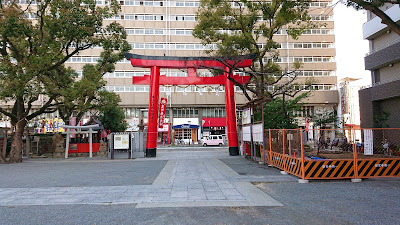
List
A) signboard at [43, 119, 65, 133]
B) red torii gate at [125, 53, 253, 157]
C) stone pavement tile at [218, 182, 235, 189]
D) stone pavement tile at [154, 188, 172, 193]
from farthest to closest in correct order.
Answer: signboard at [43, 119, 65, 133] < red torii gate at [125, 53, 253, 157] < stone pavement tile at [218, 182, 235, 189] < stone pavement tile at [154, 188, 172, 193]

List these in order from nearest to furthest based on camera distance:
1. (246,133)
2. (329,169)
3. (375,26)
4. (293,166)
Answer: (329,169), (293,166), (246,133), (375,26)

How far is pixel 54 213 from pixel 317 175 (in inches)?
288

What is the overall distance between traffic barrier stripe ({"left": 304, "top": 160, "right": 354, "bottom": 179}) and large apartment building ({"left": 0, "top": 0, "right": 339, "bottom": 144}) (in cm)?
3092

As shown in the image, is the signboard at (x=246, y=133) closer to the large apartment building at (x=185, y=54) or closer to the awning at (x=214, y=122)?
the large apartment building at (x=185, y=54)

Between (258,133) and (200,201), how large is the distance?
7.76 meters

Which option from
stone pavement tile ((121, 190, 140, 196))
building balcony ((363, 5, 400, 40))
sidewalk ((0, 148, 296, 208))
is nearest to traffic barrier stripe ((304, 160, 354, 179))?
sidewalk ((0, 148, 296, 208))

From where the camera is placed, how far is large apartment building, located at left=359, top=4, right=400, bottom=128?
770 inches

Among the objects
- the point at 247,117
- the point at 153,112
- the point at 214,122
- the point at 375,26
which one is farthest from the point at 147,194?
the point at 214,122

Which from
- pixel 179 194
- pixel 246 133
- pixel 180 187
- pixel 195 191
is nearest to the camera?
pixel 179 194

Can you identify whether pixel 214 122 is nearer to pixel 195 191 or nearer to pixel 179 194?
pixel 195 191

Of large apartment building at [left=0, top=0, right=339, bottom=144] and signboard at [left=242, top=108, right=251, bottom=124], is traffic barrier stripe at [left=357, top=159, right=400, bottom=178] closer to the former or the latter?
signboard at [left=242, top=108, right=251, bottom=124]

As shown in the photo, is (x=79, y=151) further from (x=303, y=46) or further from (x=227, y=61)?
(x=303, y=46)

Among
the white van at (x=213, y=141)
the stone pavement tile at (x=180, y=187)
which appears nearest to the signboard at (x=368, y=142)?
the stone pavement tile at (x=180, y=187)

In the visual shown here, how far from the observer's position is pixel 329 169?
8.55 metres
